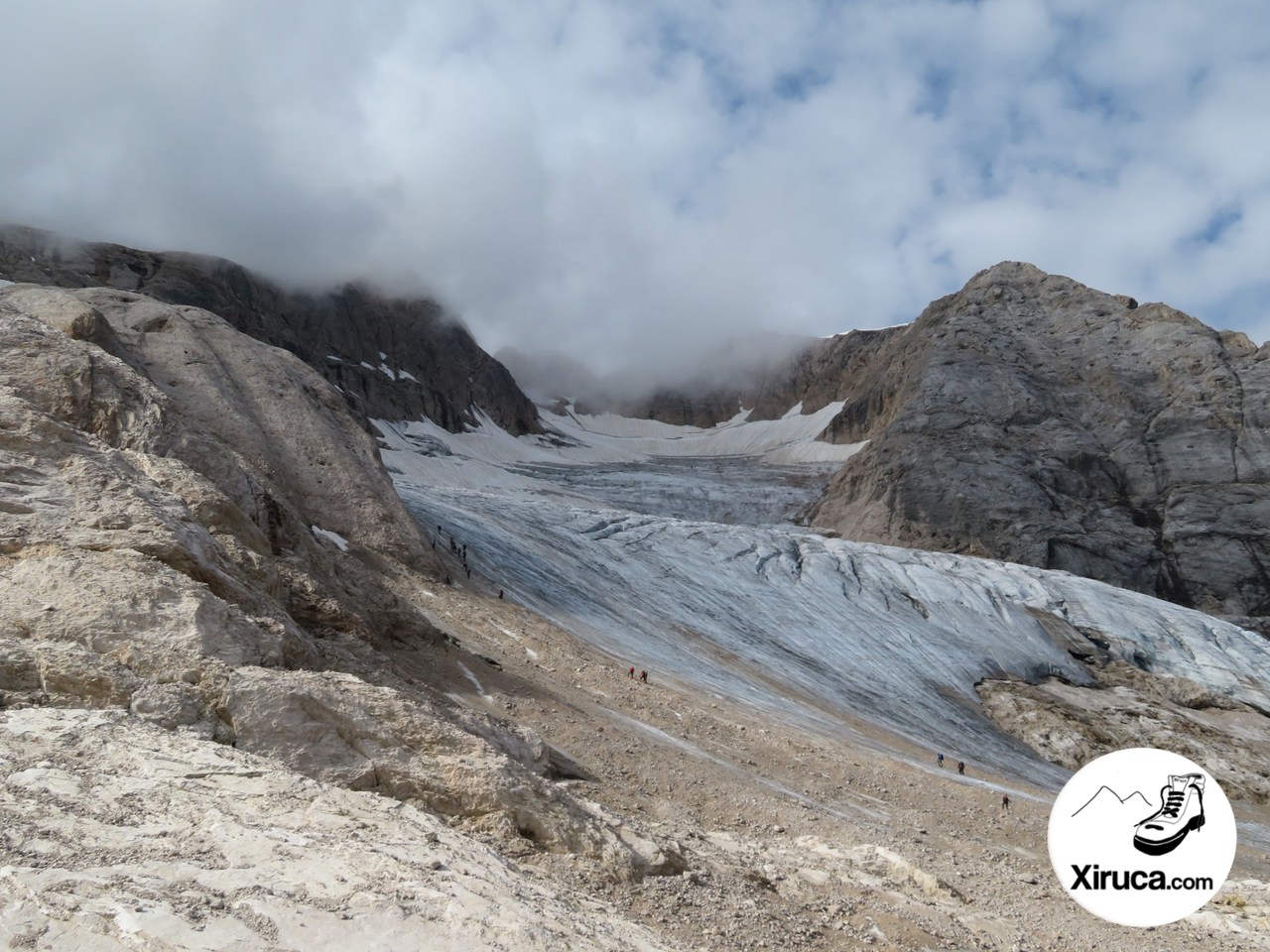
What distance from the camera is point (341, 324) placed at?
147 metres

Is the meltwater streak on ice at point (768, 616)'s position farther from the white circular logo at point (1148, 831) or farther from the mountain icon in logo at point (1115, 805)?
the mountain icon in logo at point (1115, 805)

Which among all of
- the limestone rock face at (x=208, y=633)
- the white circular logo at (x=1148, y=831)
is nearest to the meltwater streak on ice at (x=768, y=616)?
the limestone rock face at (x=208, y=633)

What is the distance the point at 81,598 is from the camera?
8414 millimetres

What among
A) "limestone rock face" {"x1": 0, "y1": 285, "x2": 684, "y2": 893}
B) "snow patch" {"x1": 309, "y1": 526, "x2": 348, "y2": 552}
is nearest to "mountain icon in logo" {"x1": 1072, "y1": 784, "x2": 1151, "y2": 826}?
"limestone rock face" {"x1": 0, "y1": 285, "x2": 684, "y2": 893}

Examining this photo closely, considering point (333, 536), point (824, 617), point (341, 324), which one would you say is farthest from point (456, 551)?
point (341, 324)

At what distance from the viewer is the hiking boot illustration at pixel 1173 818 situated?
10.2 meters

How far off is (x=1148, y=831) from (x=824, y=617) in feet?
115

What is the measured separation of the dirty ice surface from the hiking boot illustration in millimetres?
16855

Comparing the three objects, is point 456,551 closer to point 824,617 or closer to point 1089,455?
point 824,617

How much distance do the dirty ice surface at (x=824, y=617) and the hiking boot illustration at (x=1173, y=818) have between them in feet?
55.3

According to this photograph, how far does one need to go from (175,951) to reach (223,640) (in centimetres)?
431

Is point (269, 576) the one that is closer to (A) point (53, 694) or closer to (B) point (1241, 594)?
(A) point (53, 694)

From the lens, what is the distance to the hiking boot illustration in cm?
1021

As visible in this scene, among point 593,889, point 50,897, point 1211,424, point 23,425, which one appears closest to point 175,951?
point 50,897
